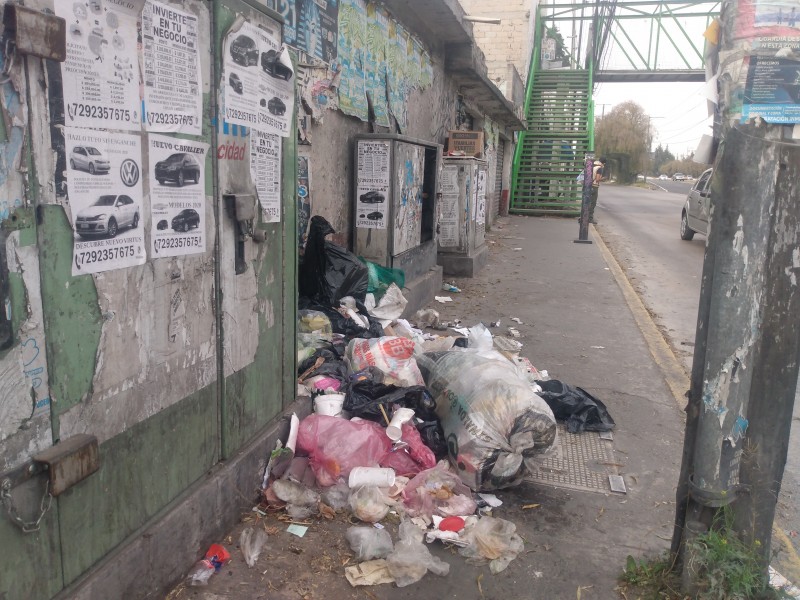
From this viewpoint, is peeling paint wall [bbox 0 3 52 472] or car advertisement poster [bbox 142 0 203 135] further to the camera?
car advertisement poster [bbox 142 0 203 135]

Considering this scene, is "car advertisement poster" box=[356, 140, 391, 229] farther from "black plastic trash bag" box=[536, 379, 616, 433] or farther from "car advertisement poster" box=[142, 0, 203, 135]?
"car advertisement poster" box=[142, 0, 203, 135]

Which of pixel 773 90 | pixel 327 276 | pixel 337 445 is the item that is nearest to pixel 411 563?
pixel 337 445

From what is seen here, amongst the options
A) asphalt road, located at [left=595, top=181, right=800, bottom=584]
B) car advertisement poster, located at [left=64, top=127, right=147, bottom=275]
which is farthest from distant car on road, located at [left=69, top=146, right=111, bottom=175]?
asphalt road, located at [left=595, top=181, right=800, bottom=584]

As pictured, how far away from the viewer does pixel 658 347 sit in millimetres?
6328

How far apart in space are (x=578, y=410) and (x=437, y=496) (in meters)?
1.58

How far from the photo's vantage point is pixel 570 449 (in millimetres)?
4031

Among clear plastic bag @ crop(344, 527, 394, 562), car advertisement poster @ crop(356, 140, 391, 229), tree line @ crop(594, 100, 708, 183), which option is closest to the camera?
clear plastic bag @ crop(344, 527, 394, 562)

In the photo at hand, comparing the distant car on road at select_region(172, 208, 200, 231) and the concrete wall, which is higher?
the concrete wall

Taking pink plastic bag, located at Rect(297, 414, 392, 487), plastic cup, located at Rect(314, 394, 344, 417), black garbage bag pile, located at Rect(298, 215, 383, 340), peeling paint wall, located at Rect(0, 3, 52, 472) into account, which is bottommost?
pink plastic bag, located at Rect(297, 414, 392, 487)

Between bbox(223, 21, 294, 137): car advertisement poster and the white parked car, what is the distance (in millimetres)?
724

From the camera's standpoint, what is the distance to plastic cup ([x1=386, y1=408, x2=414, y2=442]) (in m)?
3.55

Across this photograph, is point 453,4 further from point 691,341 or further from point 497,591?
point 497,591

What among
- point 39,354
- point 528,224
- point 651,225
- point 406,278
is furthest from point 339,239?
point 651,225

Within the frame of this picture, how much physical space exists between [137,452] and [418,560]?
1235 millimetres
